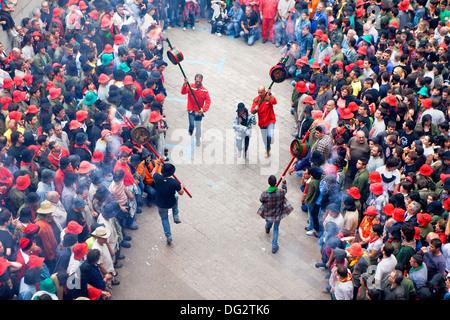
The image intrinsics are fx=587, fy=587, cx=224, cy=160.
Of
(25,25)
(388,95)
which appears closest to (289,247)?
(388,95)

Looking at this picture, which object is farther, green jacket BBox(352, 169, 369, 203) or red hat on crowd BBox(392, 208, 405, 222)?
green jacket BBox(352, 169, 369, 203)

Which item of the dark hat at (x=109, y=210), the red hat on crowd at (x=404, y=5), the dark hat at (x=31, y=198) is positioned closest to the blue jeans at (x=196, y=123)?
the dark hat at (x=109, y=210)

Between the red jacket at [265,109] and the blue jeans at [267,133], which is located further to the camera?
the blue jeans at [267,133]

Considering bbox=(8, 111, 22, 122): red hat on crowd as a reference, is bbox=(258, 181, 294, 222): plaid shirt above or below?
below

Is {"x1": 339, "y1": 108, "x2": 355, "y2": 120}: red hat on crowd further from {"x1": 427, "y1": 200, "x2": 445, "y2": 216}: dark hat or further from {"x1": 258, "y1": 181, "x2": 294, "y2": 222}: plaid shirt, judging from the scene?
{"x1": 427, "y1": 200, "x2": 445, "y2": 216}: dark hat

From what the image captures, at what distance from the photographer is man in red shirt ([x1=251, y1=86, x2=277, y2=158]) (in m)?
12.5

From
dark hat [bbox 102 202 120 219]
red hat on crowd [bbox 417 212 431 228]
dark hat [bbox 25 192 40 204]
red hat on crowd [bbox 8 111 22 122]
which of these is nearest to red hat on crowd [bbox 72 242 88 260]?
dark hat [bbox 102 202 120 219]

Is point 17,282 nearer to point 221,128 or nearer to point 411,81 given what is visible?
point 221,128

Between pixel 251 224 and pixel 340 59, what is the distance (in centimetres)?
505

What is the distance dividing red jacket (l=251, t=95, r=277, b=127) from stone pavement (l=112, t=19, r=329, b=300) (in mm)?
886

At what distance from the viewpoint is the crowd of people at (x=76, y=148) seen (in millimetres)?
9062

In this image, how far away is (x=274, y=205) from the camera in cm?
1050

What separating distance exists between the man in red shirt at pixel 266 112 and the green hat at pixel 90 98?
10.9 ft

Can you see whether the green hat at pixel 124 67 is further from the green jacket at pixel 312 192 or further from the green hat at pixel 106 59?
the green jacket at pixel 312 192
